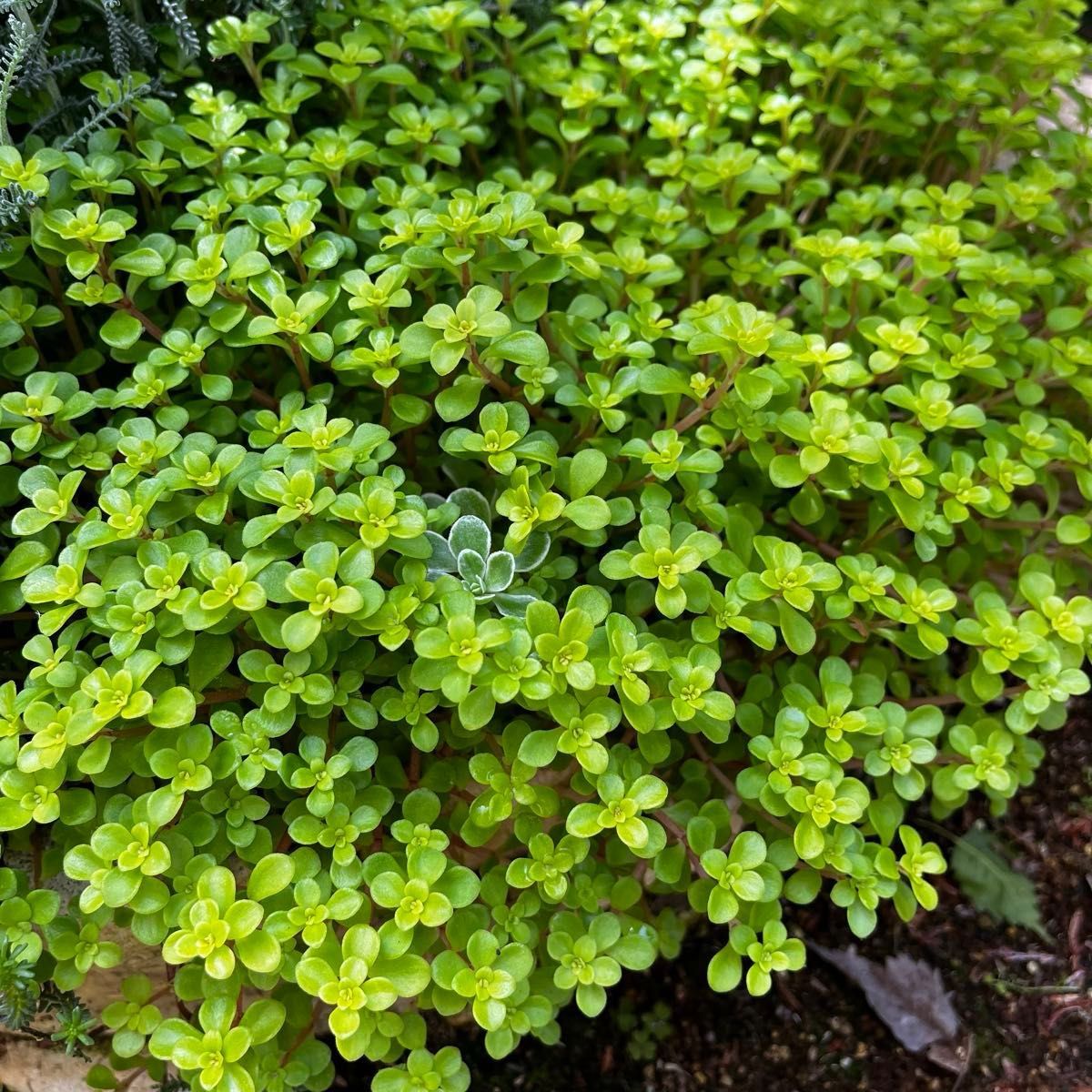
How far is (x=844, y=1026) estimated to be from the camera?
200cm

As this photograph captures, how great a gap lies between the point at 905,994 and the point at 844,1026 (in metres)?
0.14

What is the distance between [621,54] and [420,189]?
650mm

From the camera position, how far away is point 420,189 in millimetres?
1728

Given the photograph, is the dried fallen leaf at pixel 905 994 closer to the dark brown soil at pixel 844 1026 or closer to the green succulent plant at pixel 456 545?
the dark brown soil at pixel 844 1026

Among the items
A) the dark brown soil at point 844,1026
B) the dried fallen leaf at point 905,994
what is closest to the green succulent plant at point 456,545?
the dark brown soil at point 844,1026

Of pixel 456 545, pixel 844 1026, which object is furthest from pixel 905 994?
pixel 456 545

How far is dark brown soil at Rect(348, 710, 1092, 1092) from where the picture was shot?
192 centimetres

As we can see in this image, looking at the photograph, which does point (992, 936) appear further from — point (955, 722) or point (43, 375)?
point (43, 375)

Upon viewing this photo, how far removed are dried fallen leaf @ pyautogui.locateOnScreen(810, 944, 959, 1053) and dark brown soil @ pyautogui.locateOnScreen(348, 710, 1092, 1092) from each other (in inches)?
1.0

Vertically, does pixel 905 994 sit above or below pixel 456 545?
below

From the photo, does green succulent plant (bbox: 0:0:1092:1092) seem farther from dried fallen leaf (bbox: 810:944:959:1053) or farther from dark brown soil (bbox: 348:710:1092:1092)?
dried fallen leaf (bbox: 810:944:959:1053)

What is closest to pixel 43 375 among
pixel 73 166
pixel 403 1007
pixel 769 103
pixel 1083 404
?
pixel 73 166

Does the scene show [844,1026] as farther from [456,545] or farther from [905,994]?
[456,545]

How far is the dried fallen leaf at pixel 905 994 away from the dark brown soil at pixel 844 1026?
0.08 ft
